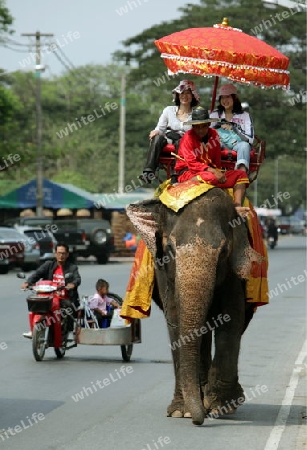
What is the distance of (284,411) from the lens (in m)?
11.6

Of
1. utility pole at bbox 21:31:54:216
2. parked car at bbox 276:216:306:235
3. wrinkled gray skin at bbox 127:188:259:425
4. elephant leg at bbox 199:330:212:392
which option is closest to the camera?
wrinkled gray skin at bbox 127:188:259:425

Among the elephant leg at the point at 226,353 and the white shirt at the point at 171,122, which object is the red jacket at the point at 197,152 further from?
the elephant leg at the point at 226,353

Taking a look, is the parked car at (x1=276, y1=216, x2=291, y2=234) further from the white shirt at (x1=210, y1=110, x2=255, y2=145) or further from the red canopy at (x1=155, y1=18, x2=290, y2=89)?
the red canopy at (x1=155, y1=18, x2=290, y2=89)

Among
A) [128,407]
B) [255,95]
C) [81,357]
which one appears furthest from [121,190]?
[128,407]

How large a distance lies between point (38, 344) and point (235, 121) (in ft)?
17.1

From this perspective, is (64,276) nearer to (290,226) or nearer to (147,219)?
(147,219)

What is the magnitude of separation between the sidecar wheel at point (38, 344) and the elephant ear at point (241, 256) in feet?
18.2

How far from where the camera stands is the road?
32.6 feet

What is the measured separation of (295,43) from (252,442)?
175 ft

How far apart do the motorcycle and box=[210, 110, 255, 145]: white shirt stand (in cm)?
503

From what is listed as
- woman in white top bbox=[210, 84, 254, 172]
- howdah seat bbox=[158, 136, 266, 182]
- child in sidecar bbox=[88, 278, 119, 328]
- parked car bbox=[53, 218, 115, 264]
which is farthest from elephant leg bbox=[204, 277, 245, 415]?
parked car bbox=[53, 218, 115, 264]

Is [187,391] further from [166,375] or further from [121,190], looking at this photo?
[121,190]

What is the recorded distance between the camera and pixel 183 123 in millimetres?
11172

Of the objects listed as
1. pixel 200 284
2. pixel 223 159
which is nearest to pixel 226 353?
pixel 200 284
